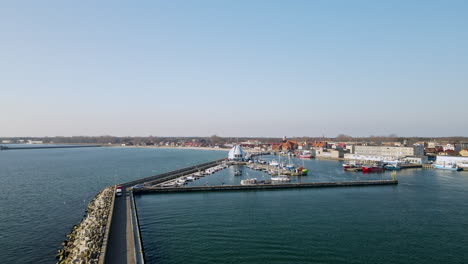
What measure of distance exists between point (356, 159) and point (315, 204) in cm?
3826

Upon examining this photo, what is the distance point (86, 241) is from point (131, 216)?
3746 mm

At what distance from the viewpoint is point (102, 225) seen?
14.7 metres

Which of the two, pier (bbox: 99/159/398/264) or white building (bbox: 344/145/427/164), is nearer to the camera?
pier (bbox: 99/159/398/264)

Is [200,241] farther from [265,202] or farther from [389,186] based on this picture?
[389,186]

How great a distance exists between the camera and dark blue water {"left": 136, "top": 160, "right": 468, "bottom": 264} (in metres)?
12.7

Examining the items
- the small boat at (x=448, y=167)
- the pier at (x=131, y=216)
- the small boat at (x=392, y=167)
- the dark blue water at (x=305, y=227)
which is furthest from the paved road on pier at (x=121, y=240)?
the small boat at (x=448, y=167)

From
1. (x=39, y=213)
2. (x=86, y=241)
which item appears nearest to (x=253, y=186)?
(x=39, y=213)

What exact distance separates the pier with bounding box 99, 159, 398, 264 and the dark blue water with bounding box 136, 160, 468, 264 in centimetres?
83

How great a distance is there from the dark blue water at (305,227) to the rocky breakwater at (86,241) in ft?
6.86

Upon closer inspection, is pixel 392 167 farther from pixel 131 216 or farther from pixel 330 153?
pixel 131 216

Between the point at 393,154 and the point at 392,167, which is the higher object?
the point at 393,154

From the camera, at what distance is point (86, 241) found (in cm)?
1269

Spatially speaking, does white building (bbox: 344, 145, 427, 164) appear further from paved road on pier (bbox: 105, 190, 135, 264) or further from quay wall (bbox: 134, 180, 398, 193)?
paved road on pier (bbox: 105, 190, 135, 264)

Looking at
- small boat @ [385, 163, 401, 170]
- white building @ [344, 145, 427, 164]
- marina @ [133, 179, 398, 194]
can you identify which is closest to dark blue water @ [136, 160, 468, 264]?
marina @ [133, 179, 398, 194]
